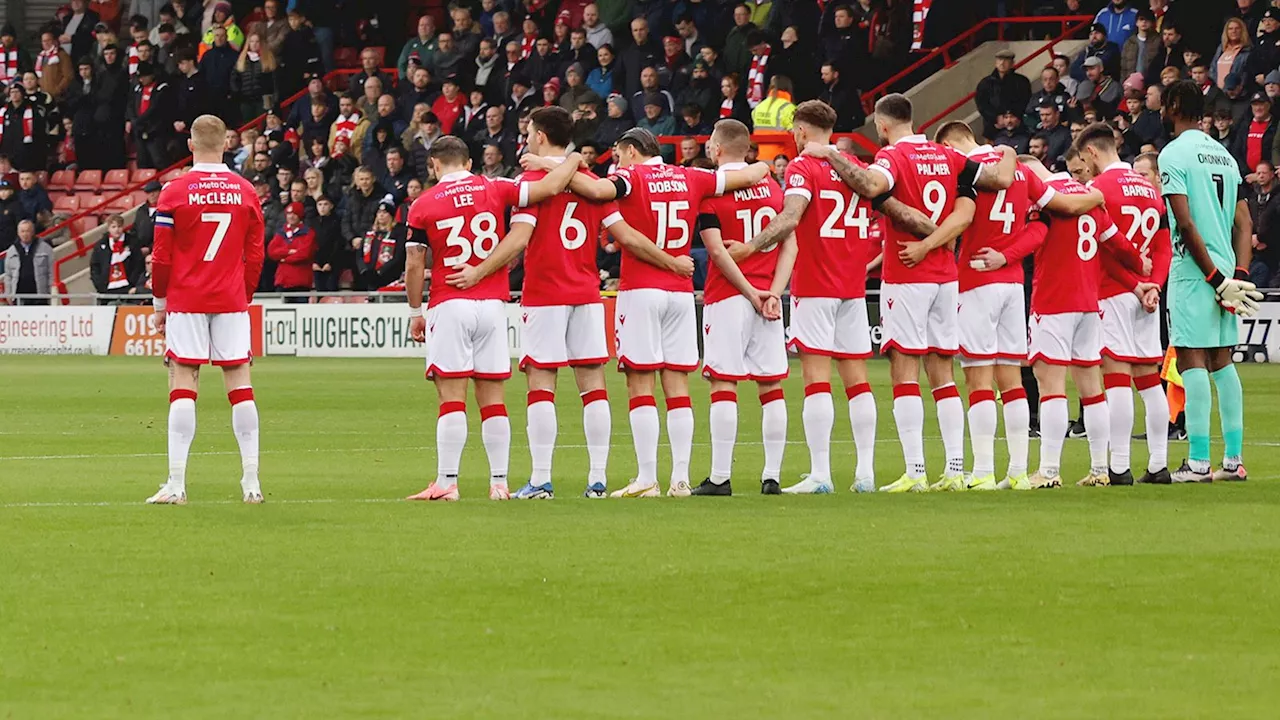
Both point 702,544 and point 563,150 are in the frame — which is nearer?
point 702,544

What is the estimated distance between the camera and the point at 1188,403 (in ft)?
40.7

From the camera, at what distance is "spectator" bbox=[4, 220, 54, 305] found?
36.4 meters

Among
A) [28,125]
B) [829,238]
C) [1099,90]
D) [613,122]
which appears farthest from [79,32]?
[829,238]

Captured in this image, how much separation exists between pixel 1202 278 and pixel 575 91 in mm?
20736

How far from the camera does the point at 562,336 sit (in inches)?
459

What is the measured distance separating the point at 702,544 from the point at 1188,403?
167 inches

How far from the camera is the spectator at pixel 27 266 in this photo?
1433 inches

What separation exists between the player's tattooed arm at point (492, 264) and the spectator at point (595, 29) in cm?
2324

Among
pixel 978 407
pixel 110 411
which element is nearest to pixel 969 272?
pixel 978 407

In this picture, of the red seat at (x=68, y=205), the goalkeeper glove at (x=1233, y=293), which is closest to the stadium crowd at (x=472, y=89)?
the red seat at (x=68, y=205)

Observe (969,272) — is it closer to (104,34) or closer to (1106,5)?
(1106,5)

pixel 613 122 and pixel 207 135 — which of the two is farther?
pixel 613 122

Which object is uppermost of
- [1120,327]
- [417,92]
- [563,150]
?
[417,92]

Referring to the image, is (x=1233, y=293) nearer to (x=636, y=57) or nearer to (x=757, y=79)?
(x=757, y=79)
